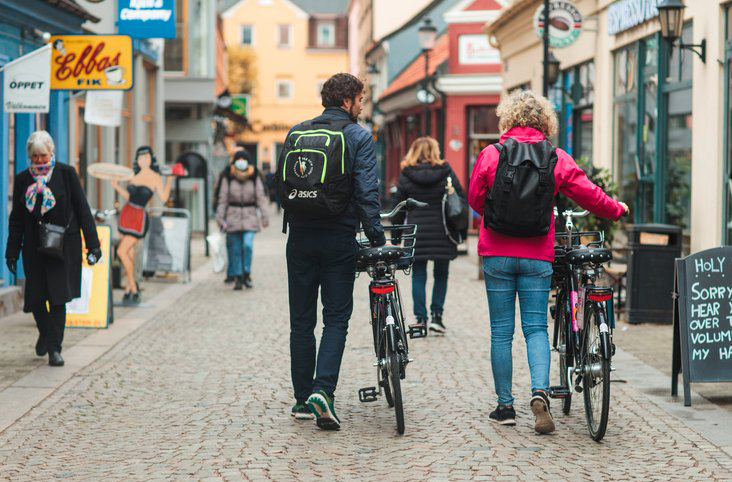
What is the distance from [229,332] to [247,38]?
64.7m

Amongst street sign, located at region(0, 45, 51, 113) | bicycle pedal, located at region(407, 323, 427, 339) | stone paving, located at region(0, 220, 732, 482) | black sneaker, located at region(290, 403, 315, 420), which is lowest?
stone paving, located at region(0, 220, 732, 482)

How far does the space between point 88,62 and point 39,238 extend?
13.0ft

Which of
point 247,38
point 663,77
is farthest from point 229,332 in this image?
point 247,38

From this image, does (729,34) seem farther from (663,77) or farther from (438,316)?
(438,316)

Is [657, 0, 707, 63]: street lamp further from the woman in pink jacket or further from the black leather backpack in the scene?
the black leather backpack

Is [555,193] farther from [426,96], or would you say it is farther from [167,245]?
[426,96]

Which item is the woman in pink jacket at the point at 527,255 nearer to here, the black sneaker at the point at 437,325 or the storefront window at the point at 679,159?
the black sneaker at the point at 437,325

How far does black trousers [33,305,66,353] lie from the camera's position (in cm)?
920

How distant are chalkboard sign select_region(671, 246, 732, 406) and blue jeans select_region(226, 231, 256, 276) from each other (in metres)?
9.23

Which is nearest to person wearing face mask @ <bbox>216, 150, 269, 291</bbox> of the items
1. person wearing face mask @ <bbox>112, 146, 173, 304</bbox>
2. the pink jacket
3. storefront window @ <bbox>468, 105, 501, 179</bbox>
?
person wearing face mask @ <bbox>112, 146, 173, 304</bbox>

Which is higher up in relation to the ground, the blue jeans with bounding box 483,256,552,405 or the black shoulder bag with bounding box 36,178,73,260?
the black shoulder bag with bounding box 36,178,73,260

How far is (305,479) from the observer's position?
5.60 meters

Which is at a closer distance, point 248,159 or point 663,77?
point 663,77

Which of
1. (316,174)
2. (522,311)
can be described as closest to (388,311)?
(522,311)
